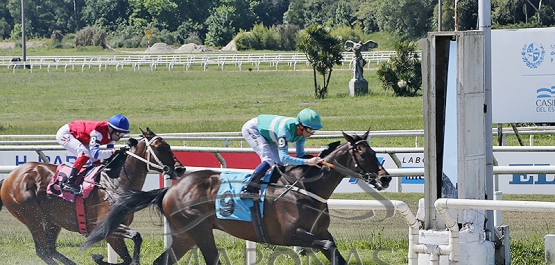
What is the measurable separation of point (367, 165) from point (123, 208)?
1.67 m

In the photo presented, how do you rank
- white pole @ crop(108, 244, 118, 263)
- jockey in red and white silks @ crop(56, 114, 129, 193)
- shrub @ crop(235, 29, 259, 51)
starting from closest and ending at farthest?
white pole @ crop(108, 244, 118, 263)
jockey in red and white silks @ crop(56, 114, 129, 193)
shrub @ crop(235, 29, 259, 51)

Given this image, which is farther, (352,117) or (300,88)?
(300,88)

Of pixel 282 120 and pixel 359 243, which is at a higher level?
pixel 282 120

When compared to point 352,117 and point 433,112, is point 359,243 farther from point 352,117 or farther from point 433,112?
point 352,117

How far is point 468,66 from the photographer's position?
479 centimetres

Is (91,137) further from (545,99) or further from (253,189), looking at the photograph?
(545,99)

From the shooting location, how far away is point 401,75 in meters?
26.9

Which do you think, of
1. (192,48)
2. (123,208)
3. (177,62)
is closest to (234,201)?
(123,208)

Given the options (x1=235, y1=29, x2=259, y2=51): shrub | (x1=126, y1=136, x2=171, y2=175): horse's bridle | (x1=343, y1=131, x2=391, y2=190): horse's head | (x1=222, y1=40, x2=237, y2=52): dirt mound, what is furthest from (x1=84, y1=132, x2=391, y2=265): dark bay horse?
(x1=222, y1=40, x2=237, y2=52): dirt mound

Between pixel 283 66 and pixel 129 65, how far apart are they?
26.6ft

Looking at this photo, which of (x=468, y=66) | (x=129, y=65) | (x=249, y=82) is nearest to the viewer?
(x=468, y=66)

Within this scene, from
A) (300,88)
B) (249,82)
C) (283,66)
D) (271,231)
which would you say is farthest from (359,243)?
(283,66)

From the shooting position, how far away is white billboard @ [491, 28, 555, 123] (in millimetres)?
10461

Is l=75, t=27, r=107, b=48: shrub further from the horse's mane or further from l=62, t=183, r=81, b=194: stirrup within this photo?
l=62, t=183, r=81, b=194: stirrup
